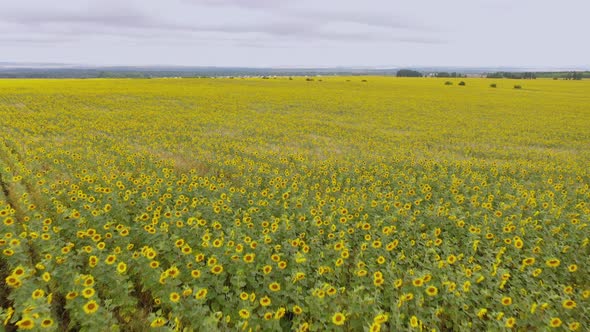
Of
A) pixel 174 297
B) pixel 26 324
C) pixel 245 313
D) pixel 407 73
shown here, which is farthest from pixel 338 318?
pixel 407 73

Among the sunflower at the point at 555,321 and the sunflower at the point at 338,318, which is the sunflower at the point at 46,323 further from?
the sunflower at the point at 555,321

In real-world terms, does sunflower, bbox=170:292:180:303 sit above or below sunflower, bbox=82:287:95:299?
below

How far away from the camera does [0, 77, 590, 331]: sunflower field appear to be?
4.18m

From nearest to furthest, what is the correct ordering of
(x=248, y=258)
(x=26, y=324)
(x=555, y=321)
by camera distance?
(x=26, y=324) < (x=555, y=321) < (x=248, y=258)

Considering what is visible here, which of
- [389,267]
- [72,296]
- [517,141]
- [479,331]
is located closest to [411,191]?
[389,267]

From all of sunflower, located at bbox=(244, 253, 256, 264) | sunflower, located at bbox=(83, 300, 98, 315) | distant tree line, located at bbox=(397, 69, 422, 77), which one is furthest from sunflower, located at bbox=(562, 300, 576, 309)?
distant tree line, located at bbox=(397, 69, 422, 77)

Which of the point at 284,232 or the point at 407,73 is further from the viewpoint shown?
the point at 407,73

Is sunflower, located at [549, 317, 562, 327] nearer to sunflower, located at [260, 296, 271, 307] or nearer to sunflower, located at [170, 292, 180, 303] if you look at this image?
sunflower, located at [260, 296, 271, 307]

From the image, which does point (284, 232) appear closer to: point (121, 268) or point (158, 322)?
point (121, 268)

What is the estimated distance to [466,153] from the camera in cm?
1546

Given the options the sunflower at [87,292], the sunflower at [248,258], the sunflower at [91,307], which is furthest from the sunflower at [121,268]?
the sunflower at [248,258]

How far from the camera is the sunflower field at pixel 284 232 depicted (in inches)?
165

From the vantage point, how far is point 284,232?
621 cm

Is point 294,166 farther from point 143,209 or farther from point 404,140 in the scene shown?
point 404,140
